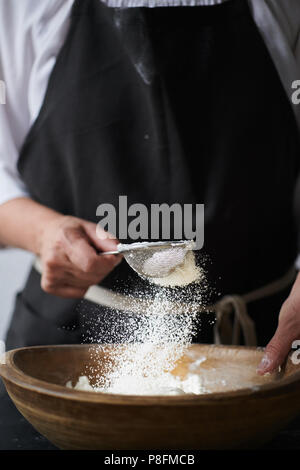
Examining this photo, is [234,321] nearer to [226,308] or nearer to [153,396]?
[226,308]

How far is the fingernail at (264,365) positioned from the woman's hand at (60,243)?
175 mm

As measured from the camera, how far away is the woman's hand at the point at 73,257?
21.4 inches

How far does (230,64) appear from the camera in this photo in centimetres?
62

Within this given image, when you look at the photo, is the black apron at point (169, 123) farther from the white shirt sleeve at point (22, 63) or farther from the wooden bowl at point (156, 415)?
the wooden bowl at point (156, 415)

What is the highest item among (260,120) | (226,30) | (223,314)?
(226,30)

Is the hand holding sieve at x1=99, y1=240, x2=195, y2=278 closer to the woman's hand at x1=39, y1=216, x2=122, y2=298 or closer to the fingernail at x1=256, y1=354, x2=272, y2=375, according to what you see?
the woman's hand at x1=39, y1=216, x2=122, y2=298

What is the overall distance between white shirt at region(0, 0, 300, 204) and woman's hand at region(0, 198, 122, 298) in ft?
0.10

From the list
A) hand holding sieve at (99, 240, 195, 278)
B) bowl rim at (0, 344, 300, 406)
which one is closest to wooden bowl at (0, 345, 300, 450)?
bowl rim at (0, 344, 300, 406)

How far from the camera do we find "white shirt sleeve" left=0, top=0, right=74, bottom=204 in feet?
1.99

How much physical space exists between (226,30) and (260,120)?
0.35 ft

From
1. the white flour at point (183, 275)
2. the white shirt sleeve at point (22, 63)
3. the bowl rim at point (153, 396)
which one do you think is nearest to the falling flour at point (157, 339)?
the white flour at point (183, 275)

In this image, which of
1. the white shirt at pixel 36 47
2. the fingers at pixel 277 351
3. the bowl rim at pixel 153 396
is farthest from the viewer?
the white shirt at pixel 36 47
